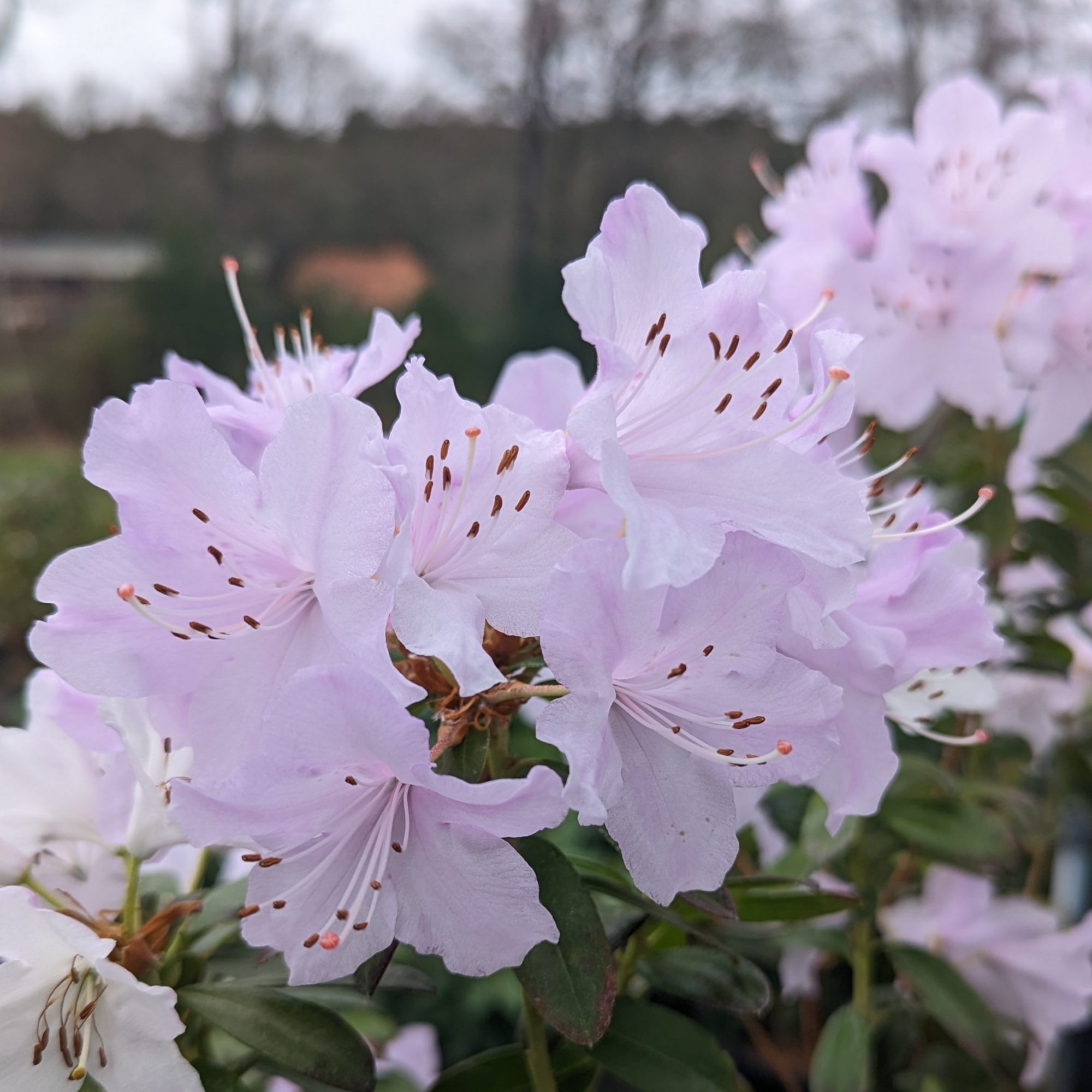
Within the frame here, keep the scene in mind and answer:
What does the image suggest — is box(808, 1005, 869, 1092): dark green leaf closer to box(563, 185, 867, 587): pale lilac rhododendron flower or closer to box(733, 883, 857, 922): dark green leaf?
box(733, 883, 857, 922): dark green leaf

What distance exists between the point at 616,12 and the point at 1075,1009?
280 centimetres

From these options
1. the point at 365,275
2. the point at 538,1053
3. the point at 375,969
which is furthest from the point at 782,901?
the point at 365,275

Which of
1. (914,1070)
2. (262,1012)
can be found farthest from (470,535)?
(914,1070)

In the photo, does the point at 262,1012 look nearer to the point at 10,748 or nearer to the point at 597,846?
the point at 10,748

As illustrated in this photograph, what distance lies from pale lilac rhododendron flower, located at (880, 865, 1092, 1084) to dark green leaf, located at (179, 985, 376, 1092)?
685 mm

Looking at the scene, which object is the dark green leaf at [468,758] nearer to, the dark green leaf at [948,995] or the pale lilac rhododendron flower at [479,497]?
the pale lilac rhododendron flower at [479,497]


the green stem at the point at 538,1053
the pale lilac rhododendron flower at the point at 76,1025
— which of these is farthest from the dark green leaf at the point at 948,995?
the pale lilac rhododendron flower at the point at 76,1025

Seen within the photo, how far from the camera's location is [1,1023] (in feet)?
1.77

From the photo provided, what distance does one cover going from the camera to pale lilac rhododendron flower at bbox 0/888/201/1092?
0.53 m

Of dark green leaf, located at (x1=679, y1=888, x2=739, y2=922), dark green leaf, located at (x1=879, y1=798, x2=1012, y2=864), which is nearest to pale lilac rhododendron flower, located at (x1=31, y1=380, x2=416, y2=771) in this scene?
dark green leaf, located at (x1=679, y1=888, x2=739, y2=922)

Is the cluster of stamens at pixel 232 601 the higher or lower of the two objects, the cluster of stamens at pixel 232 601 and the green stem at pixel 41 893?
the higher

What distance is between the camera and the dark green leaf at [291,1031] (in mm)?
588

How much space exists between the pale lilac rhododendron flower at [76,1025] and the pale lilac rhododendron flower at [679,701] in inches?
9.6

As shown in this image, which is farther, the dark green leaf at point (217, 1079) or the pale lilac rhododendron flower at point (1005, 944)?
the pale lilac rhododendron flower at point (1005, 944)
